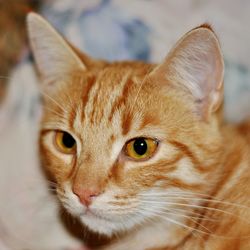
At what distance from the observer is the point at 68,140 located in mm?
1620

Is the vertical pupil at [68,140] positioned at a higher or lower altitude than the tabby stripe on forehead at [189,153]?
lower

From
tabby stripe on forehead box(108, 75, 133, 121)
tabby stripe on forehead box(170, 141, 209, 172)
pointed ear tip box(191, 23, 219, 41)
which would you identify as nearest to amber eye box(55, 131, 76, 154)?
tabby stripe on forehead box(108, 75, 133, 121)

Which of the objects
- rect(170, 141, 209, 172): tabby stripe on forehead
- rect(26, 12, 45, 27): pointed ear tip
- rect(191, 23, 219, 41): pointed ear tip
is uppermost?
rect(191, 23, 219, 41): pointed ear tip

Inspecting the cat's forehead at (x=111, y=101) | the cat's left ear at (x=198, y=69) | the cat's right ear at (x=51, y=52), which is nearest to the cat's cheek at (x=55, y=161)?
the cat's forehead at (x=111, y=101)

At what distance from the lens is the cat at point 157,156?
1.45 meters

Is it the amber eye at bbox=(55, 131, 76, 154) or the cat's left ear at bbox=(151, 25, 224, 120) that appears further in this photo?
the amber eye at bbox=(55, 131, 76, 154)

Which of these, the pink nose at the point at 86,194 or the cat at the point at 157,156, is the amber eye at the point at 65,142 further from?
the pink nose at the point at 86,194

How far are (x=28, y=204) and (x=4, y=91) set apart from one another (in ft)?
1.37

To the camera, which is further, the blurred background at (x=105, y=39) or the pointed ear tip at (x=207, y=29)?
the blurred background at (x=105, y=39)

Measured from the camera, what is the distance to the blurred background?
2.01 meters

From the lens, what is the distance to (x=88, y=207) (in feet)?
4.70

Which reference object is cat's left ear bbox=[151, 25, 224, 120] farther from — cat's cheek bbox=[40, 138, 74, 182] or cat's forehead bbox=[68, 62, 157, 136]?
cat's cheek bbox=[40, 138, 74, 182]

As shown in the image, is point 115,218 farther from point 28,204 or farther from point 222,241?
point 28,204

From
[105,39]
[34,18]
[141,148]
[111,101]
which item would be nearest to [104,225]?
[141,148]
